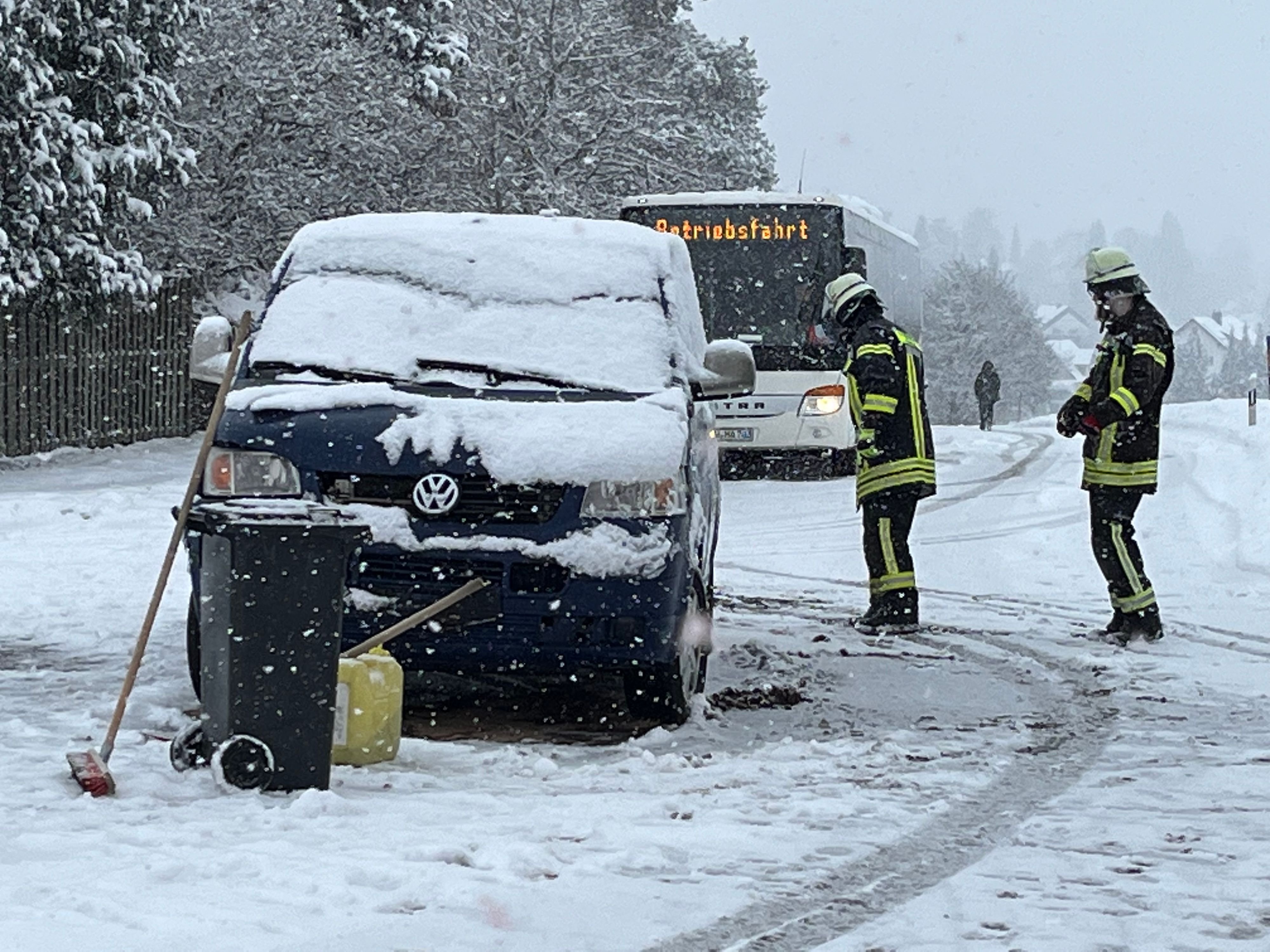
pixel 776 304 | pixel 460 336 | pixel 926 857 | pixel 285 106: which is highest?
pixel 285 106

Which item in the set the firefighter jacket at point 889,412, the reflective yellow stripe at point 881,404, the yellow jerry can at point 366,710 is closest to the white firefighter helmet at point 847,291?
the firefighter jacket at point 889,412

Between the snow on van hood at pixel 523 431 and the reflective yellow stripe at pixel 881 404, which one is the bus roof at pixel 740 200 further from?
the snow on van hood at pixel 523 431

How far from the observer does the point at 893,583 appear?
33.4ft

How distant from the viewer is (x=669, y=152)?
39.6 metres

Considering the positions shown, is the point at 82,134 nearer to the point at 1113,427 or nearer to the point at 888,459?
the point at 888,459

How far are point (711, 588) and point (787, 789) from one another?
299cm

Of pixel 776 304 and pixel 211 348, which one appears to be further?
pixel 776 304

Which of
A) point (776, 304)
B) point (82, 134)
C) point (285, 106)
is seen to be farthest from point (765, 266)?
point (285, 106)

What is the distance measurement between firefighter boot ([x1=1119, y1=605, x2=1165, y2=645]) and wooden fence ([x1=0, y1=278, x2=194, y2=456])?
1448cm

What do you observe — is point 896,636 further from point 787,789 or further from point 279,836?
point 279,836

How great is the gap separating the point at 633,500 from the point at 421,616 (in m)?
0.84

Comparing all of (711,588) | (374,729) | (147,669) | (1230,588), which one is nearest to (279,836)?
(374,729)

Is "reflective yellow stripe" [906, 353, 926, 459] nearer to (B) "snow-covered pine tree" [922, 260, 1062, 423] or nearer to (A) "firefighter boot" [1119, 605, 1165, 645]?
(A) "firefighter boot" [1119, 605, 1165, 645]

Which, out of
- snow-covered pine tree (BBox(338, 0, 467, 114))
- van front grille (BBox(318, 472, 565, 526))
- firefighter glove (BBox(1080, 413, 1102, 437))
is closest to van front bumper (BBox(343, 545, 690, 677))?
van front grille (BBox(318, 472, 565, 526))
